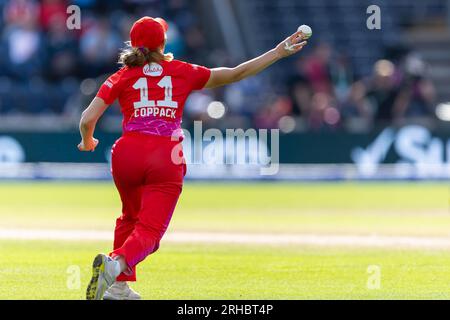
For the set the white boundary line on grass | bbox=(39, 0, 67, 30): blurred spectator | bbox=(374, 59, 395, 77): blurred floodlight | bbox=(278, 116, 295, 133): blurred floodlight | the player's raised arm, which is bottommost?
the white boundary line on grass

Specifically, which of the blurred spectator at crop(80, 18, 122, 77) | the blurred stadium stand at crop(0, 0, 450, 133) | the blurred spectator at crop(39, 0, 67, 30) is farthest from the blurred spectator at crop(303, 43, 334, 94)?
the blurred spectator at crop(39, 0, 67, 30)

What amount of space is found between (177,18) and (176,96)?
1732 centimetres

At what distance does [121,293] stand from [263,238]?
495 centimetres

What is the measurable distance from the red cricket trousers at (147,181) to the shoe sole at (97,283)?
25cm

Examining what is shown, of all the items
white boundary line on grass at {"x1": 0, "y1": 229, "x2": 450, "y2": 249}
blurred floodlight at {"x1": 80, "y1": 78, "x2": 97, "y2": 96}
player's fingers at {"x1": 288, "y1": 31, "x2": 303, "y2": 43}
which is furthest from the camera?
blurred floodlight at {"x1": 80, "y1": 78, "x2": 97, "y2": 96}

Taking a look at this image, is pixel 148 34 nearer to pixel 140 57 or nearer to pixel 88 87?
pixel 140 57

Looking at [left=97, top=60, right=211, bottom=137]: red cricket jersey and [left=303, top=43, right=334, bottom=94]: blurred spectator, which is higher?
[left=303, top=43, right=334, bottom=94]: blurred spectator

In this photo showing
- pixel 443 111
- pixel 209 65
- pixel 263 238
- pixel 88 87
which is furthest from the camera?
pixel 443 111

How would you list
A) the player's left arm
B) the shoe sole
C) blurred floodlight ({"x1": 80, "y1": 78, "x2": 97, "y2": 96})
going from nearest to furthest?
the shoe sole, the player's left arm, blurred floodlight ({"x1": 80, "y1": 78, "x2": 97, "y2": 96})

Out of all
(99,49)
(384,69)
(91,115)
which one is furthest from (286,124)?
(91,115)

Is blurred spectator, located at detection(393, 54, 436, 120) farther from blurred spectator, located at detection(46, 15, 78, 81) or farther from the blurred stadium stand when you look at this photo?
blurred spectator, located at detection(46, 15, 78, 81)

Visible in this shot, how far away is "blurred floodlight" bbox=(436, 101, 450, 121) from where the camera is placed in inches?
973

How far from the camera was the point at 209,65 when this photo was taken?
24.3 meters

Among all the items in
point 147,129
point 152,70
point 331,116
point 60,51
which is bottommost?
point 147,129
